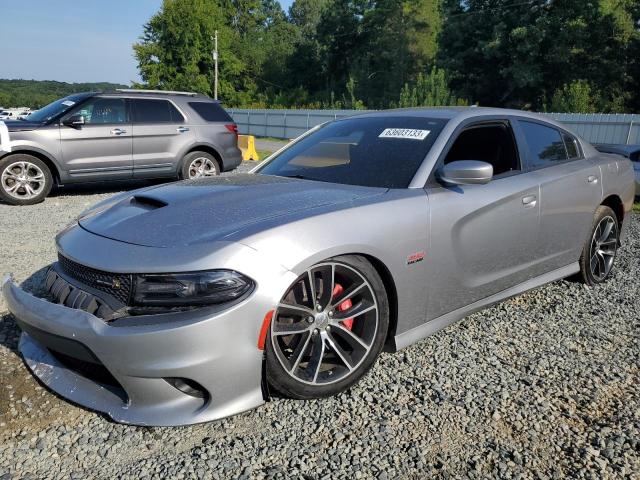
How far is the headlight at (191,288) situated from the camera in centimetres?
236

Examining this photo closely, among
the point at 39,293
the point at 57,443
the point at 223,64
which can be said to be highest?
the point at 223,64

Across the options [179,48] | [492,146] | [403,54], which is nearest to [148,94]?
[492,146]

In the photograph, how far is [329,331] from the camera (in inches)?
110

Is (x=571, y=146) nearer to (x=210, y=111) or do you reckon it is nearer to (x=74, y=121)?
(x=210, y=111)

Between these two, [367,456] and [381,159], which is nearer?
[367,456]

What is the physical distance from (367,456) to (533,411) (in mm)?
953

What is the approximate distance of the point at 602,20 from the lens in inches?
1478

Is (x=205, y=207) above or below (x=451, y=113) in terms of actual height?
below

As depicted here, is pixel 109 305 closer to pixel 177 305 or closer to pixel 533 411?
pixel 177 305

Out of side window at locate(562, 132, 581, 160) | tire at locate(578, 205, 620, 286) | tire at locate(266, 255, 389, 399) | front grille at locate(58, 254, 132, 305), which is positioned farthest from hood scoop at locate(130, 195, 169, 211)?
tire at locate(578, 205, 620, 286)

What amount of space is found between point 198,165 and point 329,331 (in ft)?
25.4

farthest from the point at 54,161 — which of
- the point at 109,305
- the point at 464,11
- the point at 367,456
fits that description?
→ the point at 464,11

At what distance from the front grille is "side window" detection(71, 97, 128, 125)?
6.83m

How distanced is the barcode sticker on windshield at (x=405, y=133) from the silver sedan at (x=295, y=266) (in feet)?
0.07
